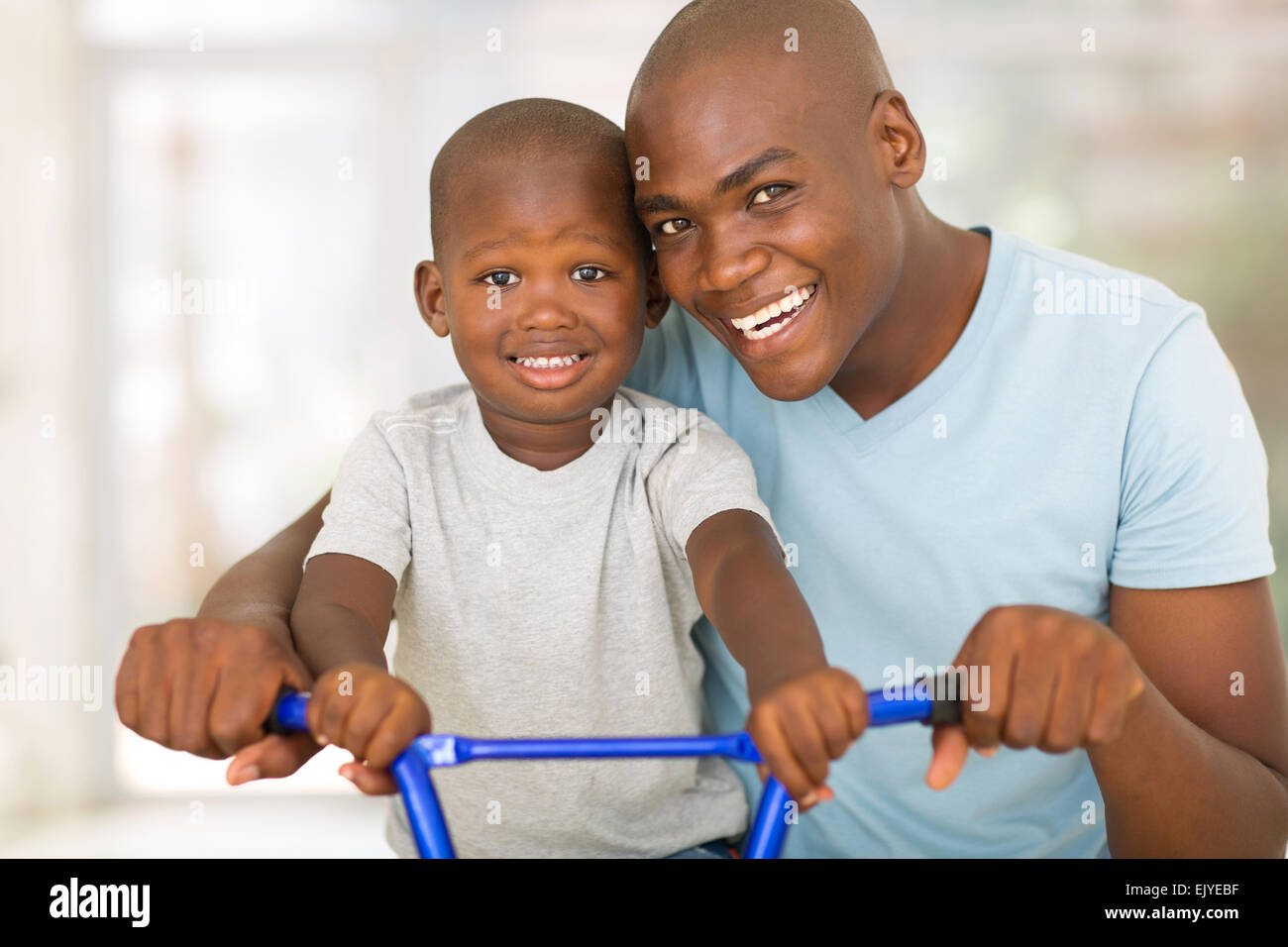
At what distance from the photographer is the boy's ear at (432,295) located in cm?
137

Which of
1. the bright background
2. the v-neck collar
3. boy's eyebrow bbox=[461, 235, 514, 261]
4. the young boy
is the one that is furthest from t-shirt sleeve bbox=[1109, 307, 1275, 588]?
the bright background

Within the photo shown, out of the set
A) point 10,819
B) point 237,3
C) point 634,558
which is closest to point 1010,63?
point 237,3

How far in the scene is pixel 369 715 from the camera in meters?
0.80

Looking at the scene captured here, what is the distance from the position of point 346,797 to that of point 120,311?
1.41 m

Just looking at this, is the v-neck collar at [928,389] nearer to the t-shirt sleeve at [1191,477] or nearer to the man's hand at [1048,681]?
the t-shirt sleeve at [1191,477]

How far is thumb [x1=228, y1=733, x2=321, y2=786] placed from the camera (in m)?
0.85

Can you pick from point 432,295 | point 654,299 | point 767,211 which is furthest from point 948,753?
point 432,295

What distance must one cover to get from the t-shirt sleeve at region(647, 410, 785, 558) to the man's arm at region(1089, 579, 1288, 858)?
38 cm

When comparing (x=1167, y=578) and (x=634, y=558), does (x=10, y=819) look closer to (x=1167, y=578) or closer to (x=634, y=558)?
(x=634, y=558)

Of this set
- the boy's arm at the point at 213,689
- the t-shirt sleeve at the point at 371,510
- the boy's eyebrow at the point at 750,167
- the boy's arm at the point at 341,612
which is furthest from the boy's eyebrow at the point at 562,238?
the boy's arm at the point at 213,689

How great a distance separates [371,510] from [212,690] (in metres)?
0.36

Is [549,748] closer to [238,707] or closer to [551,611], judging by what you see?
[238,707]

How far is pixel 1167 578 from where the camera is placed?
1216mm

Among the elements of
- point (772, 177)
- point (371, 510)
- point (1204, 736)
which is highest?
point (772, 177)
